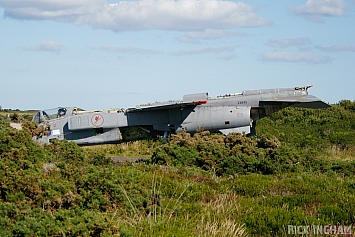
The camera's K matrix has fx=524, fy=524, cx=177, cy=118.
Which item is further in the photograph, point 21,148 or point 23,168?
point 21,148

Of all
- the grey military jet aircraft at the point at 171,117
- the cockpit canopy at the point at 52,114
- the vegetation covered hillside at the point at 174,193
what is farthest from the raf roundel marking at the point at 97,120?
the vegetation covered hillside at the point at 174,193

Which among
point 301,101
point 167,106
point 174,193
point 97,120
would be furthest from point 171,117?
point 174,193

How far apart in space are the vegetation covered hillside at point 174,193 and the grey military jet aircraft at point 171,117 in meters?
7.97

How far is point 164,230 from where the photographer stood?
760 cm

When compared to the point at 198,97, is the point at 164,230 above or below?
below

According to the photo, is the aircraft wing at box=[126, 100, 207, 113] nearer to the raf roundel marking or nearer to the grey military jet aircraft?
the grey military jet aircraft

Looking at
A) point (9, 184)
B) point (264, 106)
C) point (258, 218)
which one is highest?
point (264, 106)

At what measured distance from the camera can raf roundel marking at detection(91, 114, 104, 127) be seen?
26984 millimetres

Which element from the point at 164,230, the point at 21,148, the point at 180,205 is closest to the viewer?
the point at 164,230

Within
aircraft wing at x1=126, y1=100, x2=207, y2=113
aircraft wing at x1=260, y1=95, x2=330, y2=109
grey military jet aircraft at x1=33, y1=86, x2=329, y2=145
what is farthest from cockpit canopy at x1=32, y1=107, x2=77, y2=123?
aircraft wing at x1=260, y1=95, x2=330, y2=109

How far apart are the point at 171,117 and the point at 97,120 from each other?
12.6ft

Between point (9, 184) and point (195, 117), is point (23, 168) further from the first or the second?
point (195, 117)

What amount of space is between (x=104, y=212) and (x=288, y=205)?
3629 millimetres

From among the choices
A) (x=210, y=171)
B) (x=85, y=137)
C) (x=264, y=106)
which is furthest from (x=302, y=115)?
(x=210, y=171)
